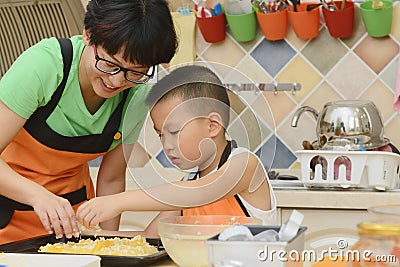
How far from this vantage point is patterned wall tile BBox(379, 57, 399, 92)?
258 cm

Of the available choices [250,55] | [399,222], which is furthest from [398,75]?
[399,222]

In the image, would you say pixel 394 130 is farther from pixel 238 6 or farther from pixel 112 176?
pixel 112 176

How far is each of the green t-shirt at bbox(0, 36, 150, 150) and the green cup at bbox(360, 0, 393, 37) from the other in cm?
118

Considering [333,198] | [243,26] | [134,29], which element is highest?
[134,29]

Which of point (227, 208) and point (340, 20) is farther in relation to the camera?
point (340, 20)

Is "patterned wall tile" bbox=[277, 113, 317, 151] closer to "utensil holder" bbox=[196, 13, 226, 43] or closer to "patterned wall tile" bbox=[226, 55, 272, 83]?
"patterned wall tile" bbox=[226, 55, 272, 83]

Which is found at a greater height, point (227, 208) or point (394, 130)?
point (227, 208)

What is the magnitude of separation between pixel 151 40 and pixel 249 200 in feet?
1.24

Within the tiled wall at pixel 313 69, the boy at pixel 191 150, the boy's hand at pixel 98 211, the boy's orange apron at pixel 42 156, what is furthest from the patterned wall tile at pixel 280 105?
the boy's hand at pixel 98 211

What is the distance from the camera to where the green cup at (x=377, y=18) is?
2494 mm

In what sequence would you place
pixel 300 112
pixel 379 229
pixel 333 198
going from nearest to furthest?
1. pixel 379 229
2. pixel 333 198
3. pixel 300 112

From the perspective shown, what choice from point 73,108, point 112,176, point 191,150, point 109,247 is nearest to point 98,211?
point 109,247

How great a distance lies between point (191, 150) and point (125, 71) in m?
0.27

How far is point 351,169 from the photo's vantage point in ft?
7.12
